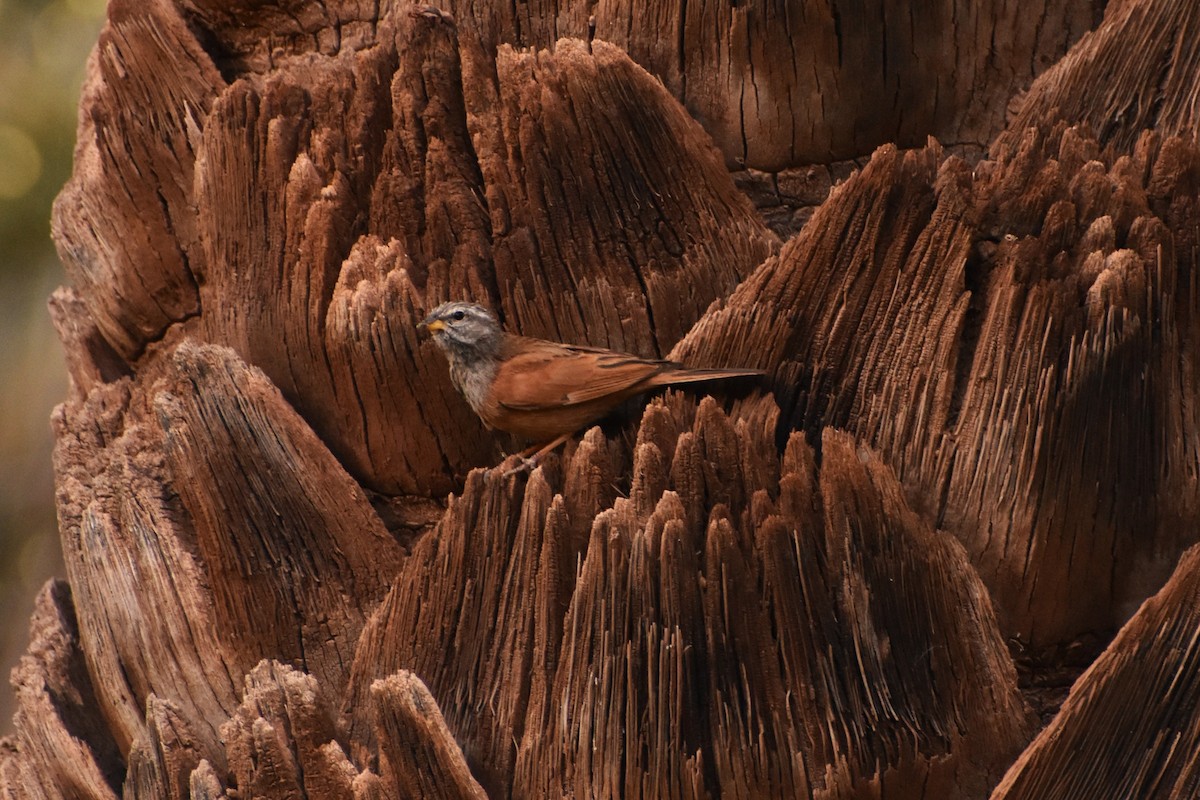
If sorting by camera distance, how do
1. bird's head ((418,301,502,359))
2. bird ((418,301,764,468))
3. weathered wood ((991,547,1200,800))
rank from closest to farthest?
weathered wood ((991,547,1200,800)) → bird ((418,301,764,468)) → bird's head ((418,301,502,359))

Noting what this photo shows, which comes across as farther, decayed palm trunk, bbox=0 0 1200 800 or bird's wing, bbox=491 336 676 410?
bird's wing, bbox=491 336 676 410

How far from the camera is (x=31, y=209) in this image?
7.19 meters

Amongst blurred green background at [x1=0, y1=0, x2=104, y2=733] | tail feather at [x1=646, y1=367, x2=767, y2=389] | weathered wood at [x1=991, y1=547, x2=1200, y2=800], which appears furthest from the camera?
blurred green background at [x1=0, y1=0, x2=104, y2=733]

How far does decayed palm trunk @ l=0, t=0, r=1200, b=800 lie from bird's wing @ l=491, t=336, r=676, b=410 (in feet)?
0.19

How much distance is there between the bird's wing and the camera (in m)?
2.92

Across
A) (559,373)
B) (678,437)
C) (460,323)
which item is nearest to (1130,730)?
(678,437)

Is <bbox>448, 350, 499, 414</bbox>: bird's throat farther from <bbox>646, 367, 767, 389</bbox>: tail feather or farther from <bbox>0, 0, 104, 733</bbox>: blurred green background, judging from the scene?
<bbox>0, 0, 104, 733</bbox>: blurred green background

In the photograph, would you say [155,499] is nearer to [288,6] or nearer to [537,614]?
→ [537,614]

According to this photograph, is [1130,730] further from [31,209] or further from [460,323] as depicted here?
[31,209]

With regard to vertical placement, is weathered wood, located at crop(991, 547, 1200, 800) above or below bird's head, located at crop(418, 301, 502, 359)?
below

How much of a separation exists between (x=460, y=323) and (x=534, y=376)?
219 millimetres

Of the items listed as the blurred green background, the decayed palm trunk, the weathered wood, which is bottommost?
the weathered wood

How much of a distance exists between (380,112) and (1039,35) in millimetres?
1571

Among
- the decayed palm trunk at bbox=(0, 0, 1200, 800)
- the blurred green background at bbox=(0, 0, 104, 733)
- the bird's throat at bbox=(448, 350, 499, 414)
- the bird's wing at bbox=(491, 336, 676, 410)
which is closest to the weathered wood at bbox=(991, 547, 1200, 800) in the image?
the decayed palm trunk at bbox=(0, 0, 1200, 800)
